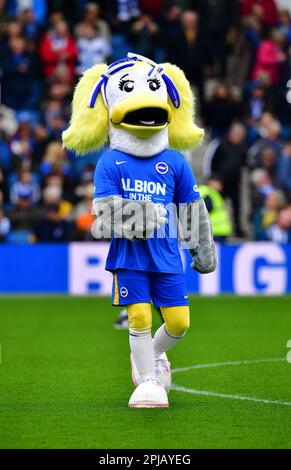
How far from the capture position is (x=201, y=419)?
6.62 meters

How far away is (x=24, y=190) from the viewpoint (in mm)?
16984

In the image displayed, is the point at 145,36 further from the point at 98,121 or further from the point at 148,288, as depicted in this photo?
the point at 148,288

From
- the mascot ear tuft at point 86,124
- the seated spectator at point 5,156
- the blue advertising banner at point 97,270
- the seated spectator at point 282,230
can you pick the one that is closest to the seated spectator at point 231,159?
the seated spectator at point 282,230

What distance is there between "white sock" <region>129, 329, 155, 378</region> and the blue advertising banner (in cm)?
851

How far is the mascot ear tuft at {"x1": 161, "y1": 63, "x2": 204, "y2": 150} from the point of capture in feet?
25.1

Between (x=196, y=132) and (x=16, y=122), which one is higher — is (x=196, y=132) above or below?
below

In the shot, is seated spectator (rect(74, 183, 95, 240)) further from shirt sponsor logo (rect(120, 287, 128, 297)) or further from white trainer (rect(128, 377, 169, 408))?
white trainer (rect(128, 377, 169, 408))

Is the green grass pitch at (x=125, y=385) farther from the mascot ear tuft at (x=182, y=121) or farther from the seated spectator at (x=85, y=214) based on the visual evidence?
the seated spectator at (x=85, y=214)

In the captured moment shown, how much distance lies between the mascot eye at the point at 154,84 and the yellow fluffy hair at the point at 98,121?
0.21 m

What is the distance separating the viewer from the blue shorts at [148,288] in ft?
23.2

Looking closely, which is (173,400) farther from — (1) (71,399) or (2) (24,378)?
(2) (24,378)

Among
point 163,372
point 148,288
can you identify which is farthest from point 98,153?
point 148,288

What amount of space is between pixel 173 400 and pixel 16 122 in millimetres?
11469

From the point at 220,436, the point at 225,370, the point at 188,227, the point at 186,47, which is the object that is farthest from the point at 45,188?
the point at 220,436
